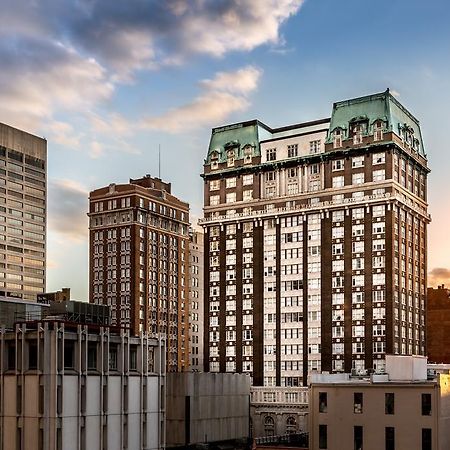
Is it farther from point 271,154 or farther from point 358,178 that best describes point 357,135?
point 271,154

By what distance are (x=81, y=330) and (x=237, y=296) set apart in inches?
4163

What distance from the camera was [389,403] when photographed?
350 feet

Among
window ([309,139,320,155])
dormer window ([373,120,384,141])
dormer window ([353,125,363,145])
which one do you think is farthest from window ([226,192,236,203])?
dormer window ([373,120,384,141])

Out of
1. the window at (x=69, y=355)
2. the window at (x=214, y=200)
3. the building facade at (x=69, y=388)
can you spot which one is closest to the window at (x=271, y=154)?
the window at (x=214, y=200)

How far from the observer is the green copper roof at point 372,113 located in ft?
585

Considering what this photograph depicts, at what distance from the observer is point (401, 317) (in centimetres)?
17325

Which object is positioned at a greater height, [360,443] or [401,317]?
[401,317]

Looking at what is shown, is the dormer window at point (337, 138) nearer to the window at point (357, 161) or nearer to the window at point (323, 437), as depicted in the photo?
the window at point (357, 161)

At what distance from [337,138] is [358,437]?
8741 centimetres

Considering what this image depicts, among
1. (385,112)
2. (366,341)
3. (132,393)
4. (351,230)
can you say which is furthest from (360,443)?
(385,112)

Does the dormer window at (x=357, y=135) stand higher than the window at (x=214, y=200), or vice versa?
the dormer window at (x=357, y=135)

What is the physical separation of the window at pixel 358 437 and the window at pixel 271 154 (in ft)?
305

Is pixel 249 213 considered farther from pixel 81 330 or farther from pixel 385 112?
pixel 81 330

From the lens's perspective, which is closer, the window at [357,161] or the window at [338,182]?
the window at [357,161]
